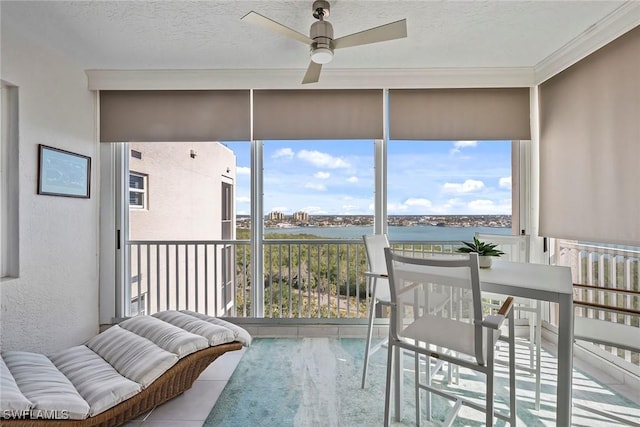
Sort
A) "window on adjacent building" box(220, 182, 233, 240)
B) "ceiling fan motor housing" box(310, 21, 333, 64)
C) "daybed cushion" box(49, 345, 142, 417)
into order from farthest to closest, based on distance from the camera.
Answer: "window on adjacent building" box(220, 182, 233, 240) < "ceiling fan motor housing" box(310, 21, 333, 64) < "daybed cushion" box(49, 345, 142, 417)

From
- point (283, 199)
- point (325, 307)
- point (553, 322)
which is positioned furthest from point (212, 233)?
point (553, 322)

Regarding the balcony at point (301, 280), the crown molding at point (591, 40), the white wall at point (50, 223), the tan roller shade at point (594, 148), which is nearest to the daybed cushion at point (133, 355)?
the white wall at point (50, 223)

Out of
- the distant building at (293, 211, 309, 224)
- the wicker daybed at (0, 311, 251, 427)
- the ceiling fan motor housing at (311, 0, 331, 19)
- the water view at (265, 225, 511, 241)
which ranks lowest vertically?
the wicker daybed at (0, 311, 251, 427)

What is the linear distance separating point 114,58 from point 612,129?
400 centimetres

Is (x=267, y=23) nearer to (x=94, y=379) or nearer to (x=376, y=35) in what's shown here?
(x=376, y=35)

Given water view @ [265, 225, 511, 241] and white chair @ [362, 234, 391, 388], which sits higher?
water view @ [265, 225, 511, 241]

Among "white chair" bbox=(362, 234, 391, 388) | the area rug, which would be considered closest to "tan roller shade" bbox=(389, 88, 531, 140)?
"white chair" bbox=(362, 234, 391, 388)

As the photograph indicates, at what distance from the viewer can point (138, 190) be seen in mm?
3994

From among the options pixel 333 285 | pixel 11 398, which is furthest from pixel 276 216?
pixel 11 398

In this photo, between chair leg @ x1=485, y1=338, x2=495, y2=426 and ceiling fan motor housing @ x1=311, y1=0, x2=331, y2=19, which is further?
ceiling fan motor housing @ x1=311, y1=0, x2=331, y2=19

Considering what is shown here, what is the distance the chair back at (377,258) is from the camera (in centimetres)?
244

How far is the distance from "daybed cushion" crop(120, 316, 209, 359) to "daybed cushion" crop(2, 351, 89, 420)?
0.49 m

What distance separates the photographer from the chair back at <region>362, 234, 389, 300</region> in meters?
2.44

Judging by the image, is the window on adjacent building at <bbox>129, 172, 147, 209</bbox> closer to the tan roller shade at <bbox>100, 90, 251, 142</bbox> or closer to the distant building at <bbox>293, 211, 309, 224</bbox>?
the tan roller shade at <bbox>100, 90, 251, 142</bbox>
